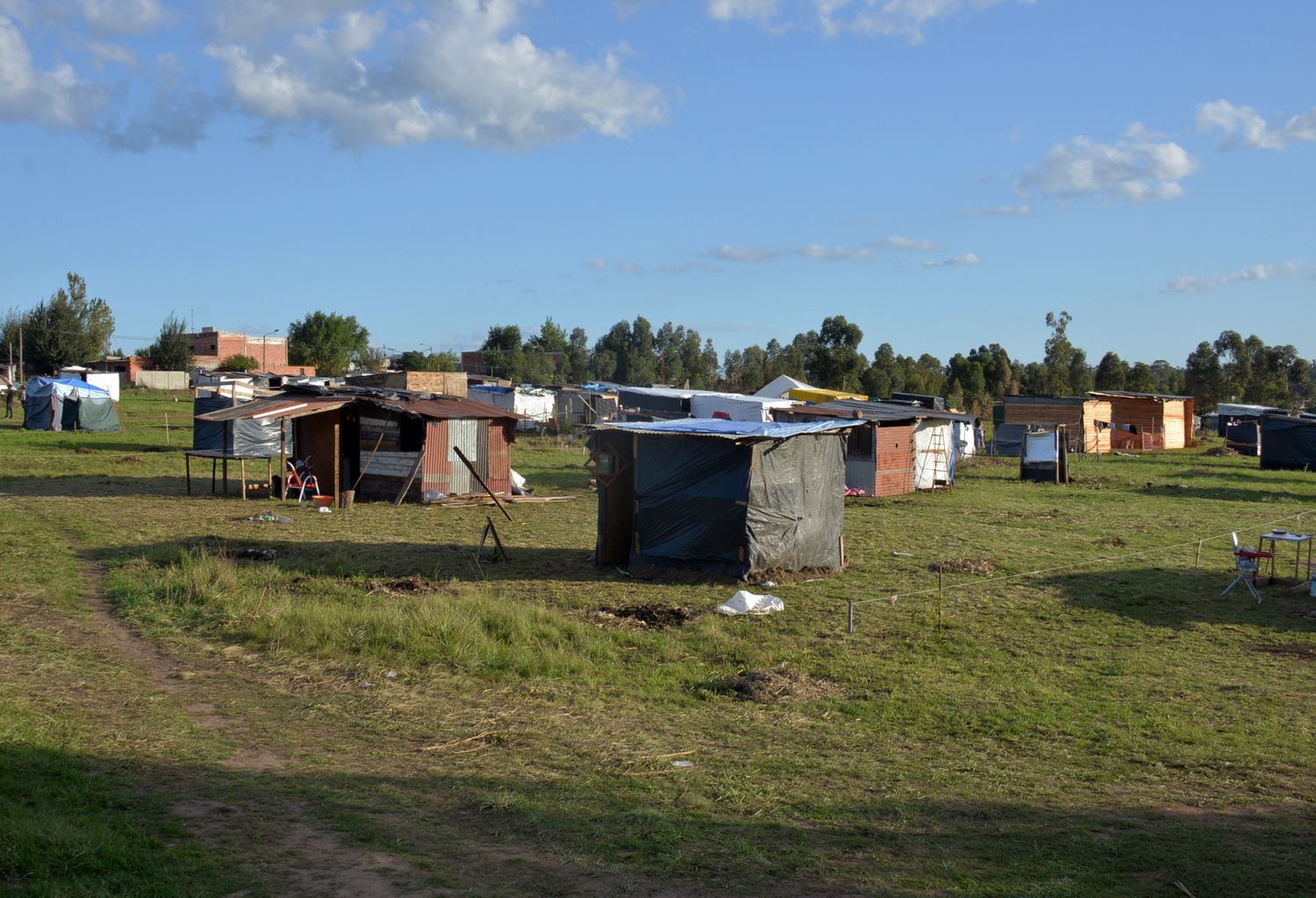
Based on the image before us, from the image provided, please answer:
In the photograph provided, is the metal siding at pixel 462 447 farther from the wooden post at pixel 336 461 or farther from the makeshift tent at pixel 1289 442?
the makeshift tent at pixel 1289 442

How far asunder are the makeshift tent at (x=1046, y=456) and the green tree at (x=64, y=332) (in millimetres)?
75213

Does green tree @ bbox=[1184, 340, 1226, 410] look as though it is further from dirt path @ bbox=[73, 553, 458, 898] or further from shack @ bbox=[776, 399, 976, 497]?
dirt path @ bbox=[73, 553, 458, 898]

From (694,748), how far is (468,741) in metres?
1.82

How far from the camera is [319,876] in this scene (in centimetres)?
588

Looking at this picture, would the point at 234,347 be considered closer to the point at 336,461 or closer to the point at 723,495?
the point at 336,461

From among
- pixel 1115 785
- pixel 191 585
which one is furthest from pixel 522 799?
pixel 191 585

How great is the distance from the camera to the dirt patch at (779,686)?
402 inches

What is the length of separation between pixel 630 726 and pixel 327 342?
304 ft

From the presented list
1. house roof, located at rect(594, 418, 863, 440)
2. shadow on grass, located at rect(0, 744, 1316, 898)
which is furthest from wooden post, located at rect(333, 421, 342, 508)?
shadow on grass, located at rect(0, 744, 1316, 898)

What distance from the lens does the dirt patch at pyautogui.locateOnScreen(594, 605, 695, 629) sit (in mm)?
13219

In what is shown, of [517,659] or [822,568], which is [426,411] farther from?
[517,659]

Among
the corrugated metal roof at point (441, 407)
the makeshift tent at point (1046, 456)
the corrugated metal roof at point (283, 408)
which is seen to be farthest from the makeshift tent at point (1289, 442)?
the corrugated metal roof at point (283, 408)

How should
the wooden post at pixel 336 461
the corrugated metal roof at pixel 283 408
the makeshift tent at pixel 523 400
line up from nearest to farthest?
the corrugated metal roof at pixel 283 408
the wooden post at pixel 336 461
the makeshift tent at pixel 523 400

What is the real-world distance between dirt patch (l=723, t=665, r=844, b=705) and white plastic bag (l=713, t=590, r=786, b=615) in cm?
278
